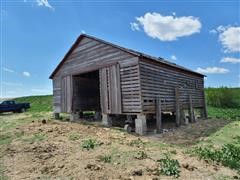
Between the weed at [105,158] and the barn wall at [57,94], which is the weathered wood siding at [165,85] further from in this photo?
the barn wall at [57,94]

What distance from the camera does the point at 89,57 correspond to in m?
15.0

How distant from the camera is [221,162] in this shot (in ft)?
21.4

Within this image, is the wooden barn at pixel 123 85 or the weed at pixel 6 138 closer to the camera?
the weed at pixel 6 138

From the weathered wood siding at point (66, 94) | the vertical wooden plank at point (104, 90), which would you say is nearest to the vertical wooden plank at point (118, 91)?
the vertical wooden plank at point (104, 90)

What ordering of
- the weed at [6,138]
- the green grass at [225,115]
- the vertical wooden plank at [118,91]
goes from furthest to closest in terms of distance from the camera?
the green grass at [225,115] → the vertical wooden plank at [118,91] → the weed at [6,138]

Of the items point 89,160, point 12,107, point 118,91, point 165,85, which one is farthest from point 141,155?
point 12,107

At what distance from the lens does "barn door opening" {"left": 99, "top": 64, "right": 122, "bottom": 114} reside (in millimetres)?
12562

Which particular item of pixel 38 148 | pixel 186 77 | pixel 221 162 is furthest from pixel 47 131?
pixel 186 77

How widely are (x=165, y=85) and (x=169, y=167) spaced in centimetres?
844

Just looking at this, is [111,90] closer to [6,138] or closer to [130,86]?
[130,86]

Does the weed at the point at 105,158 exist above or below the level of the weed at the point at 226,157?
above

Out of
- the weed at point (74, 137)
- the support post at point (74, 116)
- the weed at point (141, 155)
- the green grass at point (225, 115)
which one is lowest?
the weed at point (141, 155)

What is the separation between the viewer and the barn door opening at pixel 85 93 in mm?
16906

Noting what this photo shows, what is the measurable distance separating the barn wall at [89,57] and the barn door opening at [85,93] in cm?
111
